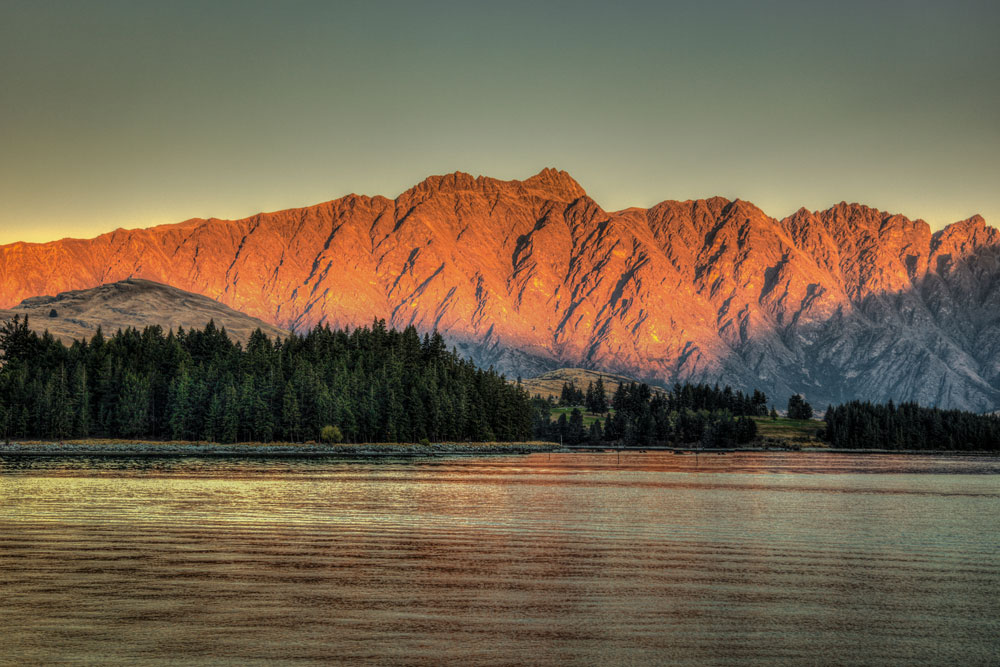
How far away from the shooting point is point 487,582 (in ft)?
122

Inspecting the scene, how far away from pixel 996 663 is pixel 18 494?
246 ft

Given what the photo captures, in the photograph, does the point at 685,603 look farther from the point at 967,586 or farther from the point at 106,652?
the point at 106,652

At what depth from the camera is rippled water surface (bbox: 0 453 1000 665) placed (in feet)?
88.3

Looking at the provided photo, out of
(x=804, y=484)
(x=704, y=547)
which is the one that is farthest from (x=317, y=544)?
(x=804, y=484)

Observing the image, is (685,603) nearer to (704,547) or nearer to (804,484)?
(704,547)

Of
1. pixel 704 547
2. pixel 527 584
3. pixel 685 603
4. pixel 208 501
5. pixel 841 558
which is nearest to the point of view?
pixel 685 603

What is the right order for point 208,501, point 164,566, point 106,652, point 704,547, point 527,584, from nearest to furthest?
1. point 106,652
2. point 527,584
3. point 164,566
4. point 704,547
5. point 208,501

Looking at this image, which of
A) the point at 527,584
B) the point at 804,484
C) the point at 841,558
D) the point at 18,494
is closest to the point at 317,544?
the point at 527,584

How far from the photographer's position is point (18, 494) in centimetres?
7688

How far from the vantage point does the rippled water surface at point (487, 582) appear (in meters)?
26.9

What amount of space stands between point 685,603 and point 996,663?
406 inches

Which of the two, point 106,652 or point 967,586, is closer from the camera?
point 106,652

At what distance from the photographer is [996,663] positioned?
25969 millimetres

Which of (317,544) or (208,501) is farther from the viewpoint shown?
(208,501)
